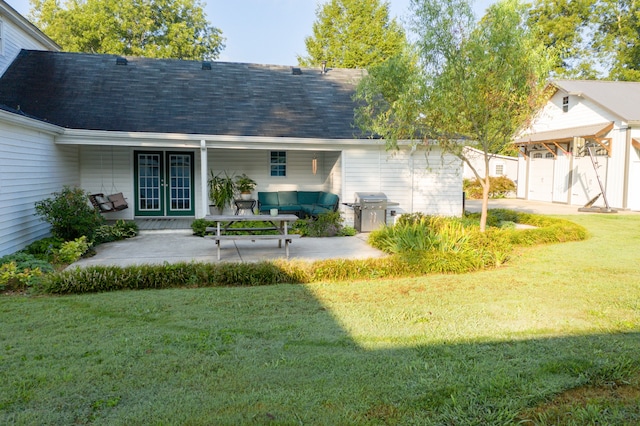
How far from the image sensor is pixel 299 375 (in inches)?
139

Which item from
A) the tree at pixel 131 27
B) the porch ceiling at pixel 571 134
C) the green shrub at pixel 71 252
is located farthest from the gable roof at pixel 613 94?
the tree at pixel 131 27

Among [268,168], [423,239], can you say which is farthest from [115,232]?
[423,239]

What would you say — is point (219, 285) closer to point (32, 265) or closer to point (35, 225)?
point (32, 265)

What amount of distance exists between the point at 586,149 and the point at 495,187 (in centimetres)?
627

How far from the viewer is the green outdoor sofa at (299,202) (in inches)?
510

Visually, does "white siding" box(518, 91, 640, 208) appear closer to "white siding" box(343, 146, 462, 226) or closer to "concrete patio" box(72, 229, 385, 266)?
"white siding" box(343, 146, 462, 226)

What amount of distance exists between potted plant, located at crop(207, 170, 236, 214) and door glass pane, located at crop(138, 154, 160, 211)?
4.92ft

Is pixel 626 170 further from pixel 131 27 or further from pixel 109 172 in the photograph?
pixel 131 27

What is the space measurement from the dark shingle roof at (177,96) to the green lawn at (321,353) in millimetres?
6885

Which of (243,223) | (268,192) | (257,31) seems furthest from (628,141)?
(257,31)

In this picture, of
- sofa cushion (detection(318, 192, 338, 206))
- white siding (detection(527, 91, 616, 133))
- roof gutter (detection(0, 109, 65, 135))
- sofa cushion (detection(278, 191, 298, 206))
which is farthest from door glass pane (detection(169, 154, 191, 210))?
white siding (detection(527, 91, 616, 133))

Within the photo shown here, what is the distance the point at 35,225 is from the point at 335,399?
869 cm

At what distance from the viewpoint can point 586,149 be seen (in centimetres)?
2034

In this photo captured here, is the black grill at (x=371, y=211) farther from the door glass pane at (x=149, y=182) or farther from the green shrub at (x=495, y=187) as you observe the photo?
the green shrub at (x=495, y=187)
